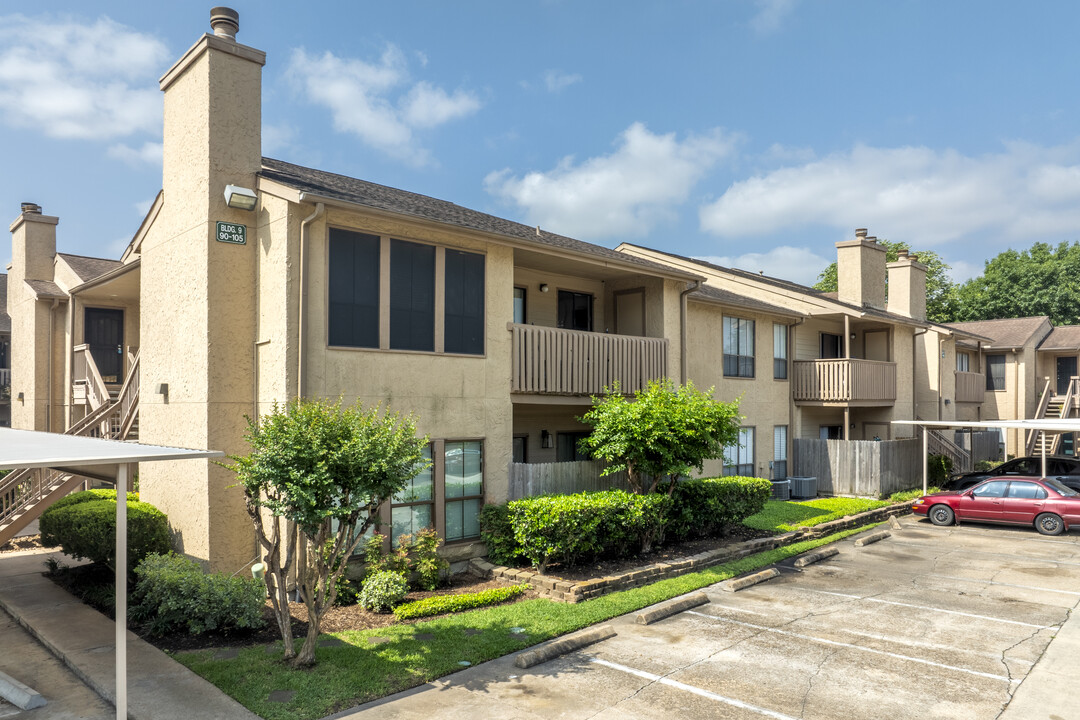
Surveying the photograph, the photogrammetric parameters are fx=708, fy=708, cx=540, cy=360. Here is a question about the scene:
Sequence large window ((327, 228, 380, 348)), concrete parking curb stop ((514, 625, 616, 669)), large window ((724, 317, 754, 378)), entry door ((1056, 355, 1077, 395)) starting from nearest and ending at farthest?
1. concrete parking curb stop ((514, 625, 616, 669))
2. large window ((327, 228, 380, 348))
3. large window ((724, 317, 754, 378))
4. entry door ((1056, 355, 1077, 395))

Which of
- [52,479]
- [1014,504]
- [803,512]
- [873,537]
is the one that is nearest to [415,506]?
[52,479]

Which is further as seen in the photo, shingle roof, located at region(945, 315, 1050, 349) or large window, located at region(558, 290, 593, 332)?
shingle roof, located at region(945, 315, 1050, 349)

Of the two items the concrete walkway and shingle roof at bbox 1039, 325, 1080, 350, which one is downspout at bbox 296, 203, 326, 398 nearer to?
the concrete walkway

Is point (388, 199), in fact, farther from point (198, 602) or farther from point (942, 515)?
point (942, 515)

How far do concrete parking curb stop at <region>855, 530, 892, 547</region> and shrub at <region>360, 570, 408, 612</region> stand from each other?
37.7 feet

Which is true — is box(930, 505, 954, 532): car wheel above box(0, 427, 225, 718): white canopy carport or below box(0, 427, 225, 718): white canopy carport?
below

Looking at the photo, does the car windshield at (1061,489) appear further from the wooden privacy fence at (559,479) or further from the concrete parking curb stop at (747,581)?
the wooden privacy fence at (559,479)

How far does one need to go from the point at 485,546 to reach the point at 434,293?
4937mm

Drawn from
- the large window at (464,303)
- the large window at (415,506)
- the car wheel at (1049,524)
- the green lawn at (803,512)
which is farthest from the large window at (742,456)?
the large window at (415,506)

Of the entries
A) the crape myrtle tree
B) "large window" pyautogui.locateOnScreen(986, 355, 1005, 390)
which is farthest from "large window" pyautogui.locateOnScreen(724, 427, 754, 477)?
"large window" pyautogui.locateOnScreen(986, 355, 1005, 390)

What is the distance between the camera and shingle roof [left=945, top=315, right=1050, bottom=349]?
119ft

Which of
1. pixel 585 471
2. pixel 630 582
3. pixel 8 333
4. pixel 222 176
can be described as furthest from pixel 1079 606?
pixel 8 333

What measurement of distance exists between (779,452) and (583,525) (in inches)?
537

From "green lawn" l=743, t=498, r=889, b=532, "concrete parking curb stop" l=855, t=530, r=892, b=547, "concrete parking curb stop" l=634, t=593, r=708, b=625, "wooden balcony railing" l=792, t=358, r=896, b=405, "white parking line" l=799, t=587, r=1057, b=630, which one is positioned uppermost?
"wooden balcony railing" l=792, t=358, r=896, b=405
